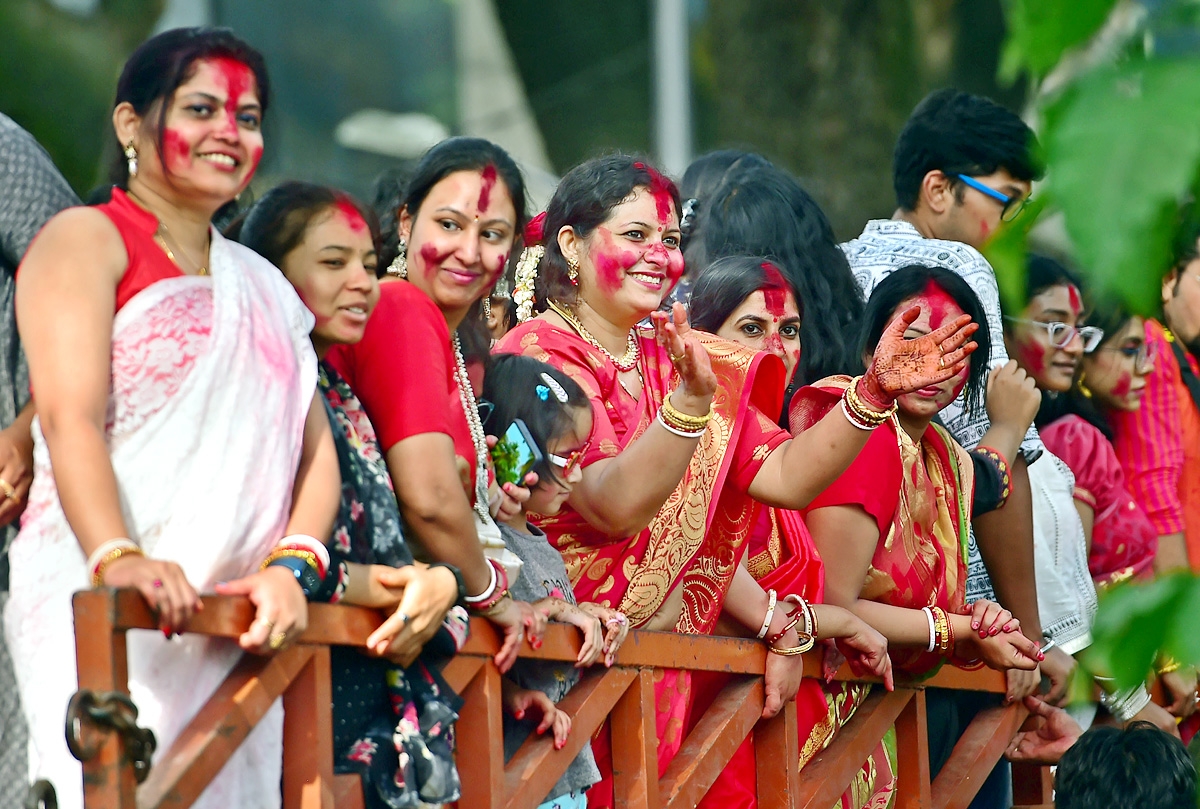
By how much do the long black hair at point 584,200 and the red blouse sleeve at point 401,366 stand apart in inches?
29.7

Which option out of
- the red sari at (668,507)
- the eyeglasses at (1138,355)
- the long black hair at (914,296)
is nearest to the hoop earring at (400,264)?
the red sari at (668,507)

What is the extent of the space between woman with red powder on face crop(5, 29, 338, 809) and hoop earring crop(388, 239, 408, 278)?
0.59 m

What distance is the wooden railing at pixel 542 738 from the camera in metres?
2.21

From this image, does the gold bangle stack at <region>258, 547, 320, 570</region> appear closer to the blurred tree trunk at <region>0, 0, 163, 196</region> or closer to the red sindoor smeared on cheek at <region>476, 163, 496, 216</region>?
the red sindoor smeared on cheek at <region>476, 163, 496, 216</region>

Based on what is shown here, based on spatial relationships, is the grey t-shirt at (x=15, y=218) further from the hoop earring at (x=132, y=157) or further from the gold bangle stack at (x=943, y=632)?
→ the gold bangle stack at (x=943, y=632)

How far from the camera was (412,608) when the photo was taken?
2.66m

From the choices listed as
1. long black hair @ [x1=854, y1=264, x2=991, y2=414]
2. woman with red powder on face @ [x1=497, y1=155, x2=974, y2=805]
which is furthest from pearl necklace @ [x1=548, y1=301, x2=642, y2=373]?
long black hair @ [x1=854, y1=264, x2=991, y2=414]

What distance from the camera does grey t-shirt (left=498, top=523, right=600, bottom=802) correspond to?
3.20 metres

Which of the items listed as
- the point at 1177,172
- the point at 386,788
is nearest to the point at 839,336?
the point at 386,788

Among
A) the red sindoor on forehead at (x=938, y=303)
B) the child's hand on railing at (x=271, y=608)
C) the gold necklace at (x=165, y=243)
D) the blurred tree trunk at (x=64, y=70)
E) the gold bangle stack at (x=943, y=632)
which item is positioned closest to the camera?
the child's hand on railing at (x=271, y=608)

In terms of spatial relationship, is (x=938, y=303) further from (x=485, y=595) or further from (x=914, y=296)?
(x=485, y=595)

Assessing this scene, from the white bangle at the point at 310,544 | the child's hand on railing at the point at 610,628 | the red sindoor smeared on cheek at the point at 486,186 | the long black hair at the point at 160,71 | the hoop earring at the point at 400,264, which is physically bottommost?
the child's hand on railing at the point at 610,628

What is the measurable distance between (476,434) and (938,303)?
1.62 meters

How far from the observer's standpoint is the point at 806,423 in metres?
4.12
